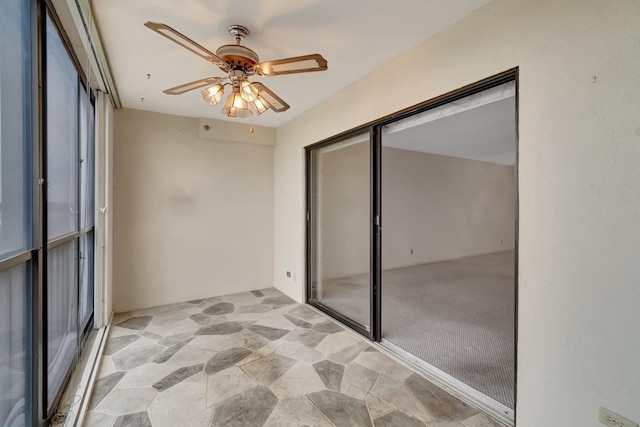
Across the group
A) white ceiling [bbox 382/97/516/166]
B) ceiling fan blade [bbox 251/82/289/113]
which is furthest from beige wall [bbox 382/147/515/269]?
ceiling fan blade [bbox 251/82/289/113]

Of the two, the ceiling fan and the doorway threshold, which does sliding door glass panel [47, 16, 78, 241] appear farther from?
the doorway threshold

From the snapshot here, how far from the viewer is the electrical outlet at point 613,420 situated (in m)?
1.25

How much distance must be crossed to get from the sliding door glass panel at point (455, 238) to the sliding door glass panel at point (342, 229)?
0.40 meters

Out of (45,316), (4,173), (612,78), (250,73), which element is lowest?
(45,316)

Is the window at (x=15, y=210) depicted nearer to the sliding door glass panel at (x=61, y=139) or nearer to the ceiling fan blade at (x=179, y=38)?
the sliding door glass panel at (x=61, y=139)

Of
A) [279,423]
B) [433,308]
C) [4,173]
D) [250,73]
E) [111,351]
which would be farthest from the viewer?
[433,308]

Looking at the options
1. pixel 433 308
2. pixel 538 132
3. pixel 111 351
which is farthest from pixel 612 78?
pixel 111 351

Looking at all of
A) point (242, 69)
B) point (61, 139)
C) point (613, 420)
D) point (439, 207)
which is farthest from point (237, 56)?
point (439, 207)

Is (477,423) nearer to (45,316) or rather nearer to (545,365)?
(545,365)

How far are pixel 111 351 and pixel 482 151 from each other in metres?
6.84

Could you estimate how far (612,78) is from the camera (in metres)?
1.28

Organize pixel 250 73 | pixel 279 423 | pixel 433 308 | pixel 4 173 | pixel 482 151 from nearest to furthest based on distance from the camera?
pixel 4 173 < pixel 279 423 < pixel 250 73 < pixel 433 308 < pixel 482 151

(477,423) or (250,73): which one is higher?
(250,73)

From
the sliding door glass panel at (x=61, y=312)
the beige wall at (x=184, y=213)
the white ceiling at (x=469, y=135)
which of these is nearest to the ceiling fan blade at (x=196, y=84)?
the sliding door glass panel at (x=61, y=312)
